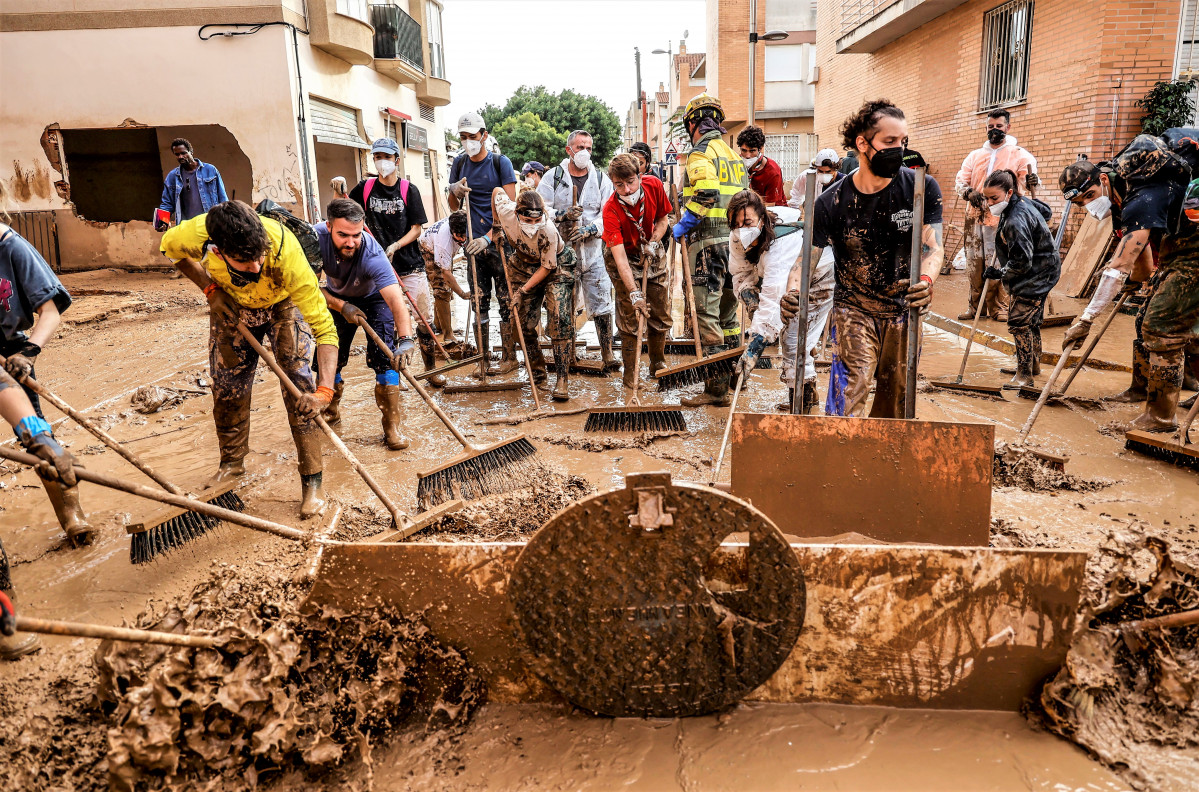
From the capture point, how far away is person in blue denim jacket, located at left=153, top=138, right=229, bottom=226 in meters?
7.34

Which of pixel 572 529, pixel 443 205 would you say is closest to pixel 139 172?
pixel 443 205

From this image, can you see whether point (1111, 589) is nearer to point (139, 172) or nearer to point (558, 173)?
point (558, 173)

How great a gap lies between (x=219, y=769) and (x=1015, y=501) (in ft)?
12.0

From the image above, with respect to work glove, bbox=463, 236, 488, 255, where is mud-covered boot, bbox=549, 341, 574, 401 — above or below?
below

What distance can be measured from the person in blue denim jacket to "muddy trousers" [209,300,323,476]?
4195 millimetres

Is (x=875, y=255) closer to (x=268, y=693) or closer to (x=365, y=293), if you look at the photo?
(x=365, y=293)

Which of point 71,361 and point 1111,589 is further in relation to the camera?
point 71,361

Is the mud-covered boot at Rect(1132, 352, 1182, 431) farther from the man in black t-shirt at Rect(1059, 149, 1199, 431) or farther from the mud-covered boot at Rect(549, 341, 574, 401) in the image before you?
the mud-covered boot at Rect(549, 341, 574, 401)

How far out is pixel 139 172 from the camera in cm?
1454

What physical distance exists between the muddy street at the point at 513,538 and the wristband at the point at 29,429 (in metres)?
0.57

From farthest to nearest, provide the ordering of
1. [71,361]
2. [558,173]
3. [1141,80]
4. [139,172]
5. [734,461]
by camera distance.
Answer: [139,172]
[1141,80]
[71,361]
[558,173]
[734,461]

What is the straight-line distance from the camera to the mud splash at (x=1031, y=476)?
3855 millimetres

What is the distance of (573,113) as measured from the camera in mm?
34719

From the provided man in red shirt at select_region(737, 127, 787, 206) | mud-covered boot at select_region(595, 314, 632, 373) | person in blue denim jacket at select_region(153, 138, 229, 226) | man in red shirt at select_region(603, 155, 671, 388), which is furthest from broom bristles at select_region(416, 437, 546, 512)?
person in blue denim jacket at select_region(153, 138, 229, 226)
